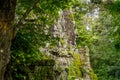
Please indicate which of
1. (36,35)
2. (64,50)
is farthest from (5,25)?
(64,50)

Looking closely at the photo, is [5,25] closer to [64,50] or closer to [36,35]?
[36,35]

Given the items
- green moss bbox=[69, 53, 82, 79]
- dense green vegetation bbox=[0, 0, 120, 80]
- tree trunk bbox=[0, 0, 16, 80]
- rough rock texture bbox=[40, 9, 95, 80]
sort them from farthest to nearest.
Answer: green moss bbox=[69, 53, 82, 79] → rough rock texture bbox=[40, 9, 95, 80] → dense green vegetation bbox=[0, 0, 120, 80] → tree trunk bbox=[0, 0, 16, 80]

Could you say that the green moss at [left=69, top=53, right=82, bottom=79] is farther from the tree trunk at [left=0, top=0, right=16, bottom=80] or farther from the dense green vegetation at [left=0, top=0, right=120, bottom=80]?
the tree trunk at [left=0, top=0, right=16, bottom=80]

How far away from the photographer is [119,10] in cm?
580

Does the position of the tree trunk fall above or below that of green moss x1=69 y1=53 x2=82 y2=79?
above

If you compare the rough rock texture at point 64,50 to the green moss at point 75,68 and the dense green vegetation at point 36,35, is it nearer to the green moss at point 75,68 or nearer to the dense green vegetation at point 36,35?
the green moss at point 75,68

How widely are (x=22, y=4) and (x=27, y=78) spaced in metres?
2.13

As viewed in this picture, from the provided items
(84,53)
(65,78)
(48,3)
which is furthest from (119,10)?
(84,53)

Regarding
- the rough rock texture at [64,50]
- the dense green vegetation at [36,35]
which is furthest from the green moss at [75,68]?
the dense green vegetation at [36,35]

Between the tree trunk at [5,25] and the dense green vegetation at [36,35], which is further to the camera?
the dense green vegetation at [36,35]

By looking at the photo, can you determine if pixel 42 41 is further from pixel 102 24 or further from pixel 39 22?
pixel 102 24

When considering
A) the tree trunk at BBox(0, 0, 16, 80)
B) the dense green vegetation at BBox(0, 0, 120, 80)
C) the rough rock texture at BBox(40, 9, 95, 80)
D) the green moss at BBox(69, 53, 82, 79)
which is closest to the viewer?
the tree trunk at BBox(0, 0, 16, 80)

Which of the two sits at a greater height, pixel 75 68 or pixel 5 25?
pixel 5 25

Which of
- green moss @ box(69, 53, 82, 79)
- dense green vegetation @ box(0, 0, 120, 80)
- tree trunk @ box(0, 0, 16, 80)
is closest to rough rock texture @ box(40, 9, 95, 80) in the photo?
green moss @ box(69, 53, 82, 79)
